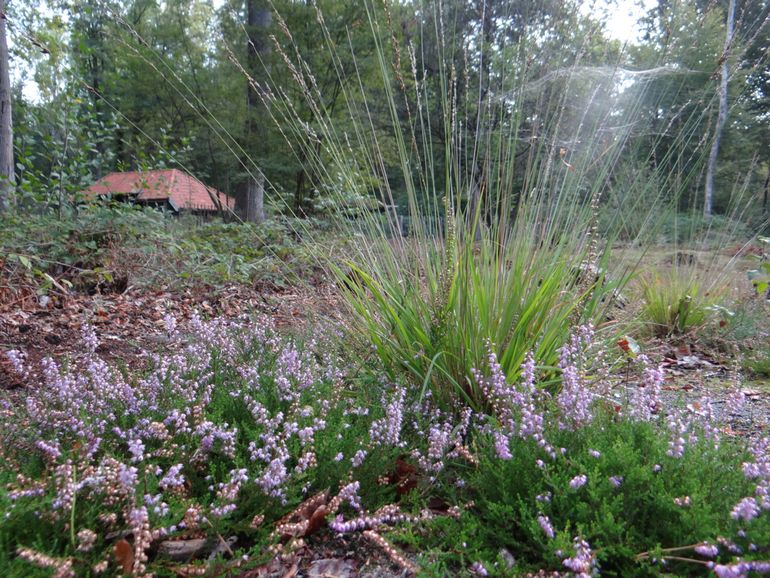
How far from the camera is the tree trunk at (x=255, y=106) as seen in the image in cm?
916

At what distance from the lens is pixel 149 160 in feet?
21.2

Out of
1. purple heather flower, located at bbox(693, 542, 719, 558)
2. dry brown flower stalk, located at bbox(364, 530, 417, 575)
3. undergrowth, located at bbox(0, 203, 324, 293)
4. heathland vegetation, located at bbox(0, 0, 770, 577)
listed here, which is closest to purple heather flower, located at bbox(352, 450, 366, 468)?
heathland vegetation, located at bbox(0, 0, 770, 577)

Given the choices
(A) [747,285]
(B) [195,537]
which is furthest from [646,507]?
(A) [747,285]

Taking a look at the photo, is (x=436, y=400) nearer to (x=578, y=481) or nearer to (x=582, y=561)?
(x=578, y=481)

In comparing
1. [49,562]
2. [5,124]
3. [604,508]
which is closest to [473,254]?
[604,508]

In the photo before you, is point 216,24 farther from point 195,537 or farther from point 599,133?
point 195,537

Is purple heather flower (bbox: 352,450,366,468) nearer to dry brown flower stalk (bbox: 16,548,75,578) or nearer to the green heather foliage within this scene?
the green heather foliage

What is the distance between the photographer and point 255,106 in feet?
30.8

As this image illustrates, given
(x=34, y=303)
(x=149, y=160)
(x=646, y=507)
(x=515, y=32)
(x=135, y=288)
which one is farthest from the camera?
(x=149, y=160)

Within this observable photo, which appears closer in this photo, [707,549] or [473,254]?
[707,549]

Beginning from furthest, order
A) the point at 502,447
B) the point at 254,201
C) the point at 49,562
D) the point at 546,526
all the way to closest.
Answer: the point at 254,201, the point at 502,447, the point at 546,526, the point at 49,562

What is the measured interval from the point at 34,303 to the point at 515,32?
409cm

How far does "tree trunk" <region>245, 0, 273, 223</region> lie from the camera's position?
9.16 m

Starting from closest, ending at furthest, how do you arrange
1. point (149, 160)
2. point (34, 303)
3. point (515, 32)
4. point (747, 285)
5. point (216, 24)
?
point (515, 32) → point (34, 303) → point (747, 285) → point (149, 160) → point (216, 24)
